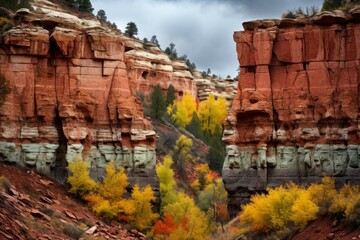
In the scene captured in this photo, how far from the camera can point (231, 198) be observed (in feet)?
162

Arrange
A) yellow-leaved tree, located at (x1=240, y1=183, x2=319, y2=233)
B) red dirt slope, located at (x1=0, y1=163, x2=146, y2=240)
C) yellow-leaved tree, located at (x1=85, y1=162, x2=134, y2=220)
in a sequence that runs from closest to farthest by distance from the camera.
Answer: red dirt slope, located at (x1=0, y1=163, x2=146, y2=240)
yellow-leaved tree, located at (x1=240, y1=183, x2=319, y2=233)
yellow-leaved tree, located at (x1=85, y1=162, x2=134, y2=220)

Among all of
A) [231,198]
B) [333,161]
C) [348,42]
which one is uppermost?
[348,42]

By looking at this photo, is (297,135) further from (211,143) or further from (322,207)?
(211,143)

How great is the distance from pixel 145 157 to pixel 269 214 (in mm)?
13122

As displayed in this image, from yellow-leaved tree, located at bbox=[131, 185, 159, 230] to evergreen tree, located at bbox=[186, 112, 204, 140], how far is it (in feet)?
136

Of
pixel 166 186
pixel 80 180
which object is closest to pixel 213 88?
pixel 166 186

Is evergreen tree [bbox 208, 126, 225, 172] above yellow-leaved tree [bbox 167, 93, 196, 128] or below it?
below

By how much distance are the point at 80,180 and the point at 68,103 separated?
6240 millimetres

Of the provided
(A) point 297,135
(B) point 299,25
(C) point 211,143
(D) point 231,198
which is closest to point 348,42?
(B) point 299,25

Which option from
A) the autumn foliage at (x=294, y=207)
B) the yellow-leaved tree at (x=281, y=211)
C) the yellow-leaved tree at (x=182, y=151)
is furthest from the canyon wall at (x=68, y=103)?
the yellow-leaved tree at (x=182, y=151)

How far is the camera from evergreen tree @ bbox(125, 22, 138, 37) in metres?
120

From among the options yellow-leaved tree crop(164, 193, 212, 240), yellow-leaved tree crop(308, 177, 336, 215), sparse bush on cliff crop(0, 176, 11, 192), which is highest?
sparse bush on cliff crop(0, 176, 11, 192)

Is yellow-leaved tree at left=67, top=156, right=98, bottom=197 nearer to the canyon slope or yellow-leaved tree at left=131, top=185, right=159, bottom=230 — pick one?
the canyon slope

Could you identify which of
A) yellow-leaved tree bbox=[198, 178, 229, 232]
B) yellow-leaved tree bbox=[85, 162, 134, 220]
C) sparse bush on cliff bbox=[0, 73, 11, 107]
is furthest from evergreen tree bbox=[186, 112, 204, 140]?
sparse bush on cliff bbox=[0, 73, 11, 107]
